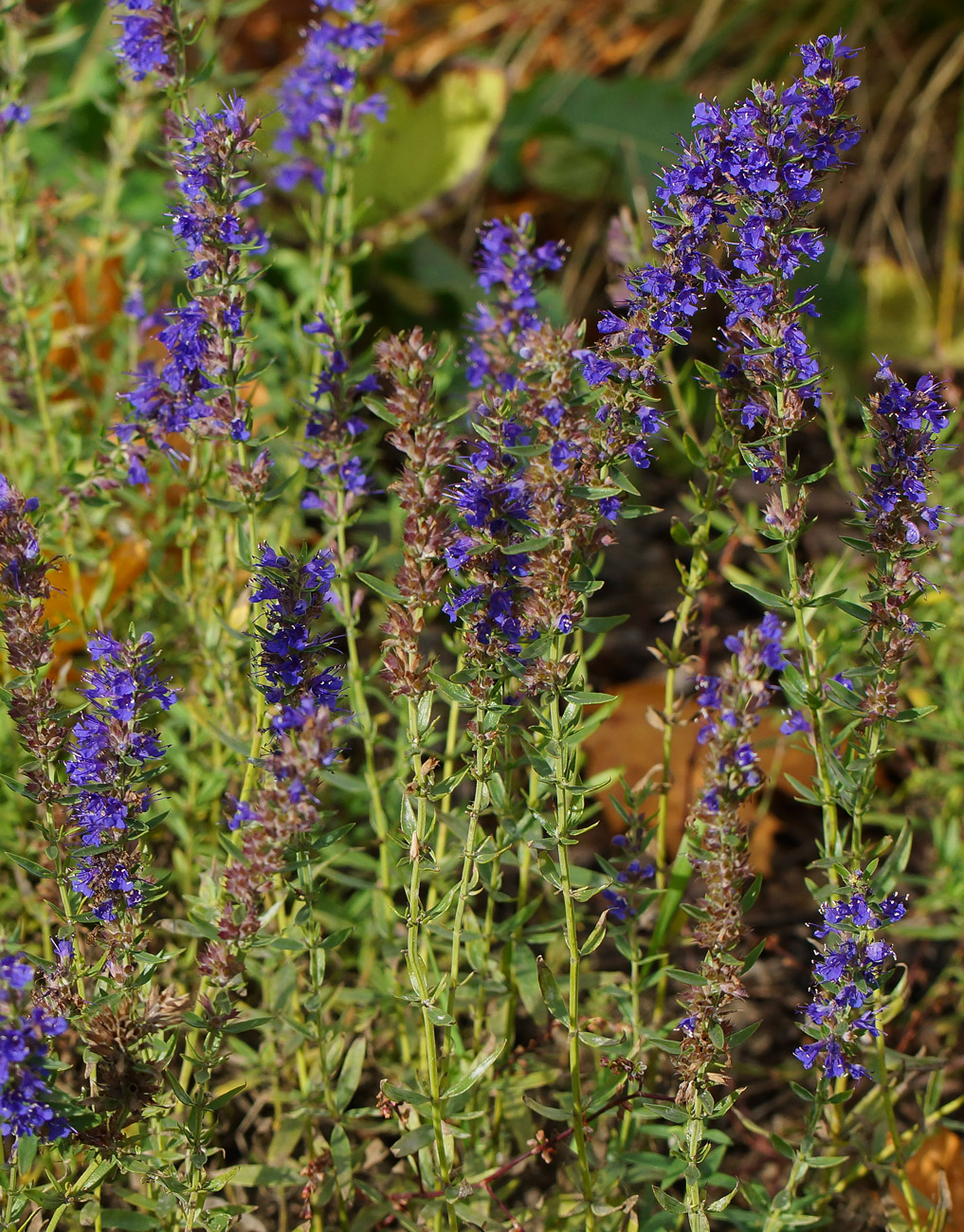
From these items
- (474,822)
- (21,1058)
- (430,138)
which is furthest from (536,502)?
(430,138)

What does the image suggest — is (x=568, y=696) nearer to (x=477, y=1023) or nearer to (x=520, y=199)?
(x=477, y=1023)

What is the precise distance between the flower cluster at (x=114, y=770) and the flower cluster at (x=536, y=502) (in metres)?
0.56

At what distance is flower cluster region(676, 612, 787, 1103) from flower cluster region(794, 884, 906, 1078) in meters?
0.17

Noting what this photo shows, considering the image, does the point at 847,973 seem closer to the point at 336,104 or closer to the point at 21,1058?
the point at 21,1058

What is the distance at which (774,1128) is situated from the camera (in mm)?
3131

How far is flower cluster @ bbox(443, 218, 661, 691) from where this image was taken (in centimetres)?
204

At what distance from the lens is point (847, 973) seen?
2160 millimetres

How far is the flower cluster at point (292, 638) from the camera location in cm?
206

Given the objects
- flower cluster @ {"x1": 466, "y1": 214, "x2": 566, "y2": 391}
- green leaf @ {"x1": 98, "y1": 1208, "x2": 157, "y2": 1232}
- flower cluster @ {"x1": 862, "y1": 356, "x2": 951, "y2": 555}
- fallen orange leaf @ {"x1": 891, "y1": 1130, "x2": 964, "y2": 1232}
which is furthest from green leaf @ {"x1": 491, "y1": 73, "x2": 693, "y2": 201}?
green leaf @ {"x1": 98, "y1": 1208, "x2": 157, "y2": 1232}

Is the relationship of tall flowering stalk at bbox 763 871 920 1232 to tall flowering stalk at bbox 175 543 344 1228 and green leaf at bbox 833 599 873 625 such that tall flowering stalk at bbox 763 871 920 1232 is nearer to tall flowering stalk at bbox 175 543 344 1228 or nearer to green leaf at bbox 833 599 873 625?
green leaf at bbox 833 599 873 625

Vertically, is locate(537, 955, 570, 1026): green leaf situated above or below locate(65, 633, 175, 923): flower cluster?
below

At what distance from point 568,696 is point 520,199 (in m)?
4.98

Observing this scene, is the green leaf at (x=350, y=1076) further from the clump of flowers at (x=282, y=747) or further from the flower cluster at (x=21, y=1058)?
Result: the flower cluster at (x=21, y=1058)

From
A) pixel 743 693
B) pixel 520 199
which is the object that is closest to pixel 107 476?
pixel 743 693
